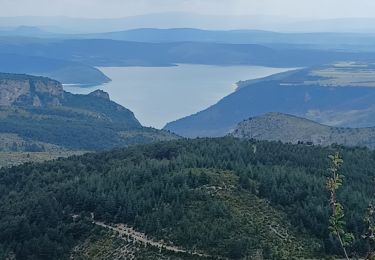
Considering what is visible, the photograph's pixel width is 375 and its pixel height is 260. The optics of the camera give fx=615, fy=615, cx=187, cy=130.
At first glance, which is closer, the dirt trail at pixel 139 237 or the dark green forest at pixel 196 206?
the dirt trail at pixel 139 237

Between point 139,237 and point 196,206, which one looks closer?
point 139,237

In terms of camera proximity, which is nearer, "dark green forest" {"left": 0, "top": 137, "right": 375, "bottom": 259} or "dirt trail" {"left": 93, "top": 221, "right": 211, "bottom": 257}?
"dirt trail" {"left": 93, "top": 221, "right": 211, "bottom": 257}

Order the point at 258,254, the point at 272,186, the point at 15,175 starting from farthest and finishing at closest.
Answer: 1. the point at 15,175
2. the point at 272,186
3. the point at 258,254

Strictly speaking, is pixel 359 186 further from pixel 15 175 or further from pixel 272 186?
pixel 15 175

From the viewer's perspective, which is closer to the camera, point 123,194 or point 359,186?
point 123,194

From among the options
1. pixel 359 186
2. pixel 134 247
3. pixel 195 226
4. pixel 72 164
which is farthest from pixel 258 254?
pixel 72 164

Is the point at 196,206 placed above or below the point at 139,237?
above

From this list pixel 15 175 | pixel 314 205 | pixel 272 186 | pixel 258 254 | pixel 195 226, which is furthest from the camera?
pixel 15 175

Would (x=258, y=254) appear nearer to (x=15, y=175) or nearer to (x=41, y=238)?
(x=41, y=238)
